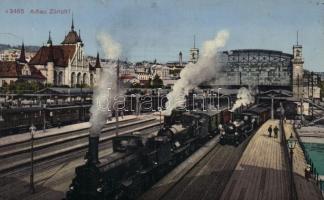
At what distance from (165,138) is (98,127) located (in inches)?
310

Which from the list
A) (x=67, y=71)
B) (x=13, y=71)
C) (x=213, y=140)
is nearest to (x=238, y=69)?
(x=67, y=71)

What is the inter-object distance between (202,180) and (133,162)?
582 centimetres

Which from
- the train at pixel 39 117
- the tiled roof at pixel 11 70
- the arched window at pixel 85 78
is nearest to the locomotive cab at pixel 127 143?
the train at pixel 39 117

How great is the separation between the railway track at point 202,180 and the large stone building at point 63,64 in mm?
64943

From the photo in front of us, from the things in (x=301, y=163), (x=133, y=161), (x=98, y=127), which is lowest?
(x=301, y=163)

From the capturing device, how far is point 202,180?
75.6 feet

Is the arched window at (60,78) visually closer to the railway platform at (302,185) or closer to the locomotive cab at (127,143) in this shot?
the railway platform at (302,185)

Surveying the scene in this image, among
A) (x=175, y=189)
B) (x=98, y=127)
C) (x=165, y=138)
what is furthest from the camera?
(x=165, y=138)

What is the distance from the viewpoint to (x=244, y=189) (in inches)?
834

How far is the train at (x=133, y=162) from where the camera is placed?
15.9m

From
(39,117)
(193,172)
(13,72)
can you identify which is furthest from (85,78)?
(193,172)

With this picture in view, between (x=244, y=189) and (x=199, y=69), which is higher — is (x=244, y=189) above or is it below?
below

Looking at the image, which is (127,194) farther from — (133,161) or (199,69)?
(199,69)

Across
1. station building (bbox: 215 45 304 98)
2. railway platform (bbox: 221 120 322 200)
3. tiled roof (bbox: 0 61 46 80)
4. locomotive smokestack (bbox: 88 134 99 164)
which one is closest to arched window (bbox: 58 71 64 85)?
tiled roof (bbox: 0 61 46 80)
